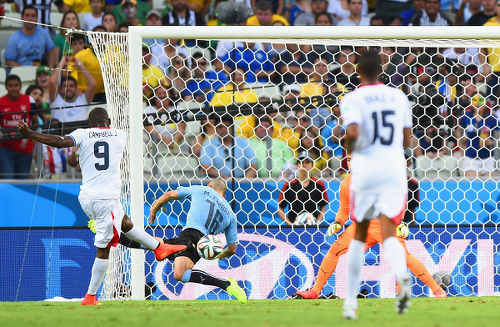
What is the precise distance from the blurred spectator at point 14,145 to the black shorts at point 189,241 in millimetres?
2928

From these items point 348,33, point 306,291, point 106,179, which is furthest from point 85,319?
point 348,33

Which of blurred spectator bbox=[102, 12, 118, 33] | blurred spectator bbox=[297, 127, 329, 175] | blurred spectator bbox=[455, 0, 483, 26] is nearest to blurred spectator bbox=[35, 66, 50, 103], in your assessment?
blurred spectator bbox=[102, 12, 118, 33]

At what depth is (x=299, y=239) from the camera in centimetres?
1086

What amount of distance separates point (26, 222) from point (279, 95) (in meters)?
3.34

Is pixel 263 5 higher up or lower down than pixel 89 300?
higher up

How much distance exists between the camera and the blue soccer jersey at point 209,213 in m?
9.85

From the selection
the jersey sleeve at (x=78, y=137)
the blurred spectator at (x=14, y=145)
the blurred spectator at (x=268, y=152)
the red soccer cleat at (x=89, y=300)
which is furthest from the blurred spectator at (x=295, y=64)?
the red soccer cleat at (x=89, y=300)

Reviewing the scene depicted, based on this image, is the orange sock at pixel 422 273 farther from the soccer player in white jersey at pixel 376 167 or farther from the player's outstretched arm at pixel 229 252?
the soccer player in white jersey at pixel 376 167

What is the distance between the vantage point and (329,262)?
9969mm

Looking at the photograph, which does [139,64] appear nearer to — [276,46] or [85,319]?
[276,46]

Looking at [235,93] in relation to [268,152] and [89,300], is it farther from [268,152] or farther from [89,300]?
[89,300]

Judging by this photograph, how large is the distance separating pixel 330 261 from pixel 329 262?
0.01 meters

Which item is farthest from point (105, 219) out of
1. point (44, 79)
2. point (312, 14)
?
point (312, 14)

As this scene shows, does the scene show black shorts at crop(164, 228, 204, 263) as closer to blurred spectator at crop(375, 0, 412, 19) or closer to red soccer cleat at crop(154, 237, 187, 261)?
red soccer cleat at crop(154, 237, 187, 261)
